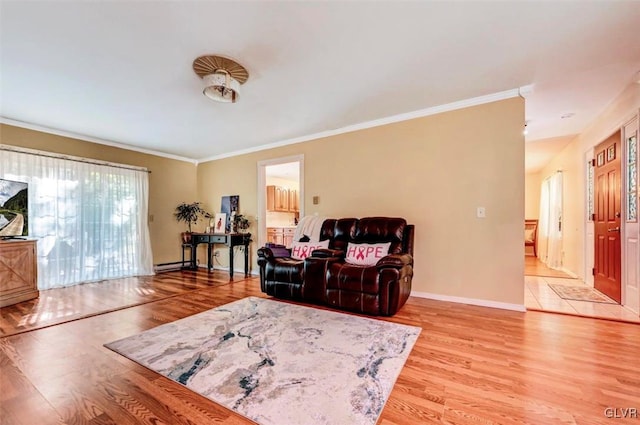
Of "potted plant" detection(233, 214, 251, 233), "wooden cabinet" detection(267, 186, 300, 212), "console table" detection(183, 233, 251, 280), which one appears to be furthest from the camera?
"wooden cabinet" detection(267, 186, 300, 212)

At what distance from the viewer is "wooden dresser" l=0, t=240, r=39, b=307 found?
3.22 m

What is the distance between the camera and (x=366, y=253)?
3199 millimetres

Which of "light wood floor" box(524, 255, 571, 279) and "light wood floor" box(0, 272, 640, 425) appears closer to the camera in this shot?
"light wood floor" box(0, 272, 640, 425)

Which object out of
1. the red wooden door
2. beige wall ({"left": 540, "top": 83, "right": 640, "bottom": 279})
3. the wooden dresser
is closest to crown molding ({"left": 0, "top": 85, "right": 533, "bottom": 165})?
beige wall ({"left": 540, "top": 83, "right": 640, "bottom": 279})

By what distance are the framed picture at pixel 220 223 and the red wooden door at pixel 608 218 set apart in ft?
19.4

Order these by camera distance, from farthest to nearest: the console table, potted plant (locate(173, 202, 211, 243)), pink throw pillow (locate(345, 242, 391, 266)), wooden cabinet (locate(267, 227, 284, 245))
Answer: wooden cabinet (locate(267, 227, 284, 245)) < potted plant (locate(173, 202, 211, 243)) < the console table < pink throw pillow (locate(345, 242, 391, 266))

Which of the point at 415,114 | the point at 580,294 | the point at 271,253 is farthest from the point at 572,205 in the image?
the point at 271,253

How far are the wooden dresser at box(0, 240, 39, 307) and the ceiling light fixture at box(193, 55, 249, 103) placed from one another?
3145mm

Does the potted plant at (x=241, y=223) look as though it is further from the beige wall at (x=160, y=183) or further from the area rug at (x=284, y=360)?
the area rug at (x=284, y=360)

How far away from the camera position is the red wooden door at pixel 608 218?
10.8 feet

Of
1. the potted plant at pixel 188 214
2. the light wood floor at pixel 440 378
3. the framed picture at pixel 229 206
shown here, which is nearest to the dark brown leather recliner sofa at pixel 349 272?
the light wood floor at pixel 440 378

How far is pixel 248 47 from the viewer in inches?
87.8

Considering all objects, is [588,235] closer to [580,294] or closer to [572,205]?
Result: [572,205]

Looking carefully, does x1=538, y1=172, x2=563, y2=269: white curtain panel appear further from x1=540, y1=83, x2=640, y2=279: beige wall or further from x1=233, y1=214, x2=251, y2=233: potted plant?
x1=233, y1=214, x2=251, y2=233: potted plant
